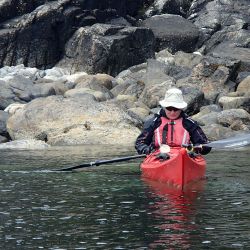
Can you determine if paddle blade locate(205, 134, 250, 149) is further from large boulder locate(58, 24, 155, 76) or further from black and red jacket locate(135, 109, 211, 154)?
large boulder locate(58, 24, 155, 76)

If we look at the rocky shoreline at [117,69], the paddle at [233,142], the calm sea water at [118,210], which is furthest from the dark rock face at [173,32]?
the paddle at [233,142]

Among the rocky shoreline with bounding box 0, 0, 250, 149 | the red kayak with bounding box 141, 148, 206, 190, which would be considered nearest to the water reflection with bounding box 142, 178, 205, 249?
the red kayak with bounding box 141, 148, 206, 190

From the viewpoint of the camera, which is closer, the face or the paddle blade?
the face

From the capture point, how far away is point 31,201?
1274cm

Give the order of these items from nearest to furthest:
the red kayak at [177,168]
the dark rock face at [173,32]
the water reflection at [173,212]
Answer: the water reflection at [173,212], the red kayak at [177,168], the dark rock face at [173,32]

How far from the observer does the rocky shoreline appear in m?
26.7

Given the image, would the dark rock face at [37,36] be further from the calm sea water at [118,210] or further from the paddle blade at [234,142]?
the paddle blade at [234,142]

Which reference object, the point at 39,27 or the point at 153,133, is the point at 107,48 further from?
the point at 153,133

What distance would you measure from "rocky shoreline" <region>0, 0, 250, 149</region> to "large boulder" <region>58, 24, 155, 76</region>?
0.06 m

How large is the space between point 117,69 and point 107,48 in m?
1.38

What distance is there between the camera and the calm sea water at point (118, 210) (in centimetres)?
948

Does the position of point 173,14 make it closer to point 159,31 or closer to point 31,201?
point 159,31

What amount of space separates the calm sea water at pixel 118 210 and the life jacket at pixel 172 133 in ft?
2.90

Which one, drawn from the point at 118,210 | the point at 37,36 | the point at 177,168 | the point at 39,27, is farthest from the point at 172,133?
the point at 39,27
